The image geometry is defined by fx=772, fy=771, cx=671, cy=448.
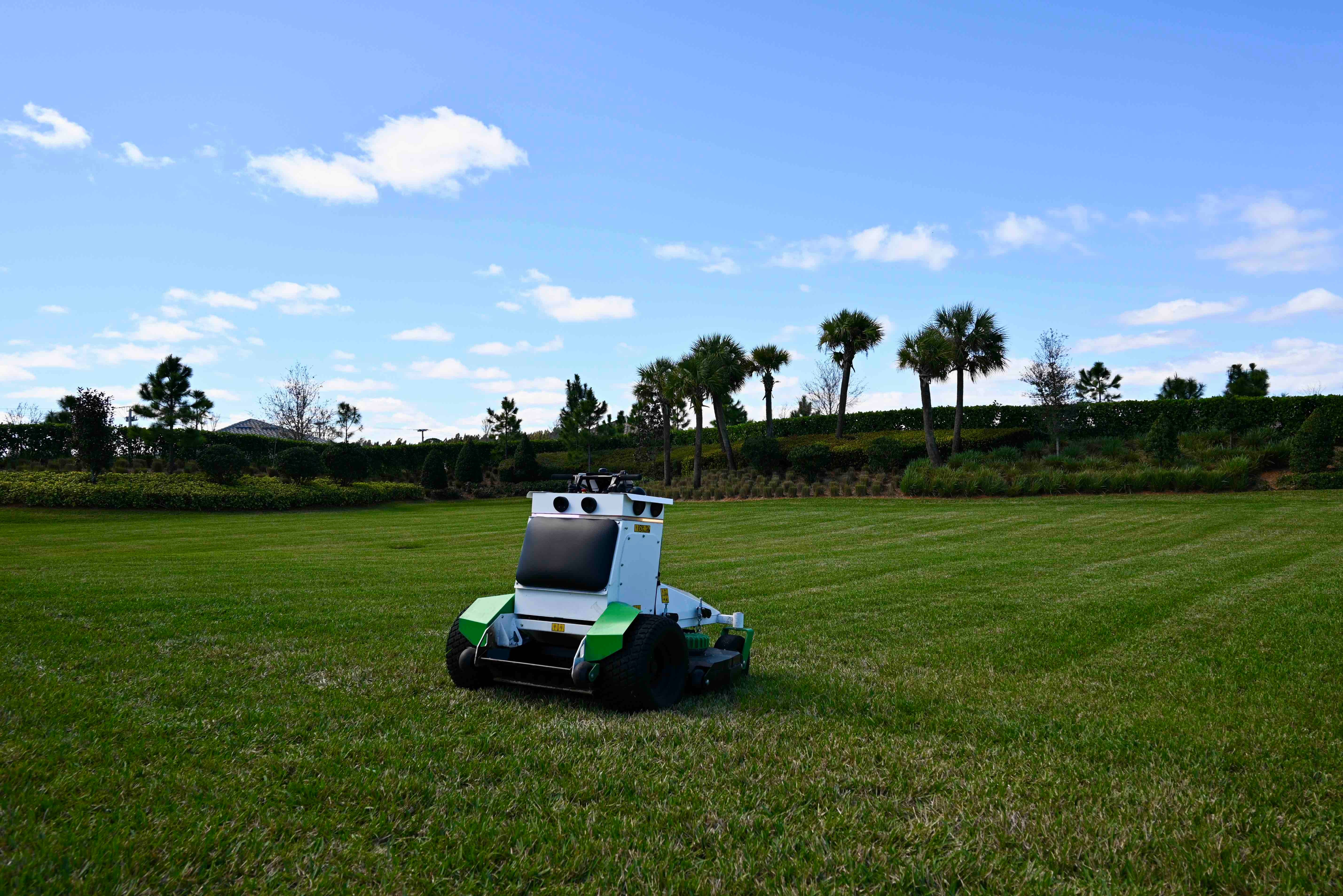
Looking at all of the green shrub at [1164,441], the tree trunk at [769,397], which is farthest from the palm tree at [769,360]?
the green shrub at [1164,441]

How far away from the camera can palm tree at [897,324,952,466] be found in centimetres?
3456

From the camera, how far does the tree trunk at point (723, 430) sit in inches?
1624

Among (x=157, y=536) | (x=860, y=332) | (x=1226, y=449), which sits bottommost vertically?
(x=157, y=536)

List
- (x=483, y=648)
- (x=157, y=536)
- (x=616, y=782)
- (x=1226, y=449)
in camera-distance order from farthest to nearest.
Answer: (x=1226, y=449) → (x=157, y=536) → (x=483, y=648) → (x=616, y=782)

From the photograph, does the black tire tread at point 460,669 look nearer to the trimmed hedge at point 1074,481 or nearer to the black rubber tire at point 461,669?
the black rubber tire at point 461,669

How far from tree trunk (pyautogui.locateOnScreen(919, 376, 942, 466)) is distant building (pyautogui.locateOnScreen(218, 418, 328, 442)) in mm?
36296

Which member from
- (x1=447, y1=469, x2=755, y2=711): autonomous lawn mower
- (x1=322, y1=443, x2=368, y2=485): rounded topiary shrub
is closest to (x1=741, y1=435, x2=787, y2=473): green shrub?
(x1=322, y1=443, x2=368, y2=485): rounded topiary shrub

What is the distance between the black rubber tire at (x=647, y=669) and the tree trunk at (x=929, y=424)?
29.6 meters

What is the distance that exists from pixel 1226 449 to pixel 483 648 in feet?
105

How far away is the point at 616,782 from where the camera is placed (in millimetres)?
4121

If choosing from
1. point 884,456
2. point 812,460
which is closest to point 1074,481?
point 884,456

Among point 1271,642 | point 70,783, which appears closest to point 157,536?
point 70,783

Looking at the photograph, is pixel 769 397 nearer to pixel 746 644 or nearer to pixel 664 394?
pixel 664 394

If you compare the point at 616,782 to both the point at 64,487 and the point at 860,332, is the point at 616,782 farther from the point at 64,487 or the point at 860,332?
the point at 860,332
